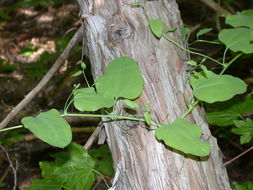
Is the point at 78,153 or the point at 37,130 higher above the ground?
the point at 37,130

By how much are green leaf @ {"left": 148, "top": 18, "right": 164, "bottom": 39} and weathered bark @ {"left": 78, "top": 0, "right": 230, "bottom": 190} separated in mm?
26

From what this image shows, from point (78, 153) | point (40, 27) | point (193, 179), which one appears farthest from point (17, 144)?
point (40, 27)

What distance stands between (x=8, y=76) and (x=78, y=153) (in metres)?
2.39

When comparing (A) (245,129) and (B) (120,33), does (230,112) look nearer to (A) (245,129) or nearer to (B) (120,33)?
(A) (245,129)

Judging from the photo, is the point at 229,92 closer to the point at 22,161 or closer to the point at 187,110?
the point at 187,110

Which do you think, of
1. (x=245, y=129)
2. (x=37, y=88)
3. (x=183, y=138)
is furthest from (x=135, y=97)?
(x=245, y=129)

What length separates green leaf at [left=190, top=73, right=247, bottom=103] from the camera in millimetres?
881

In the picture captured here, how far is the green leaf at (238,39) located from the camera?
1.03m

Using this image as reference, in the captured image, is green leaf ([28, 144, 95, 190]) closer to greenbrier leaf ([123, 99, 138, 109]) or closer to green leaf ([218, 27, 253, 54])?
greenbrier leaf ([123, 99, 138, 109])

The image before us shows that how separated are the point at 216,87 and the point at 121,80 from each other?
0.88 ft

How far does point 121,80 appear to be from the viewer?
2.96 ft

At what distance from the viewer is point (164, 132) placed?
2.66 feet

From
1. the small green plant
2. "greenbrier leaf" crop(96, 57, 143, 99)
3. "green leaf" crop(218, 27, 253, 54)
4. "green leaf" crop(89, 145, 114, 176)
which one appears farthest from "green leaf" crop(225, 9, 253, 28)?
"green leaf" crop(89, 145, 114, 176)

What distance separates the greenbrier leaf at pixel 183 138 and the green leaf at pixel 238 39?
0.36 metres
